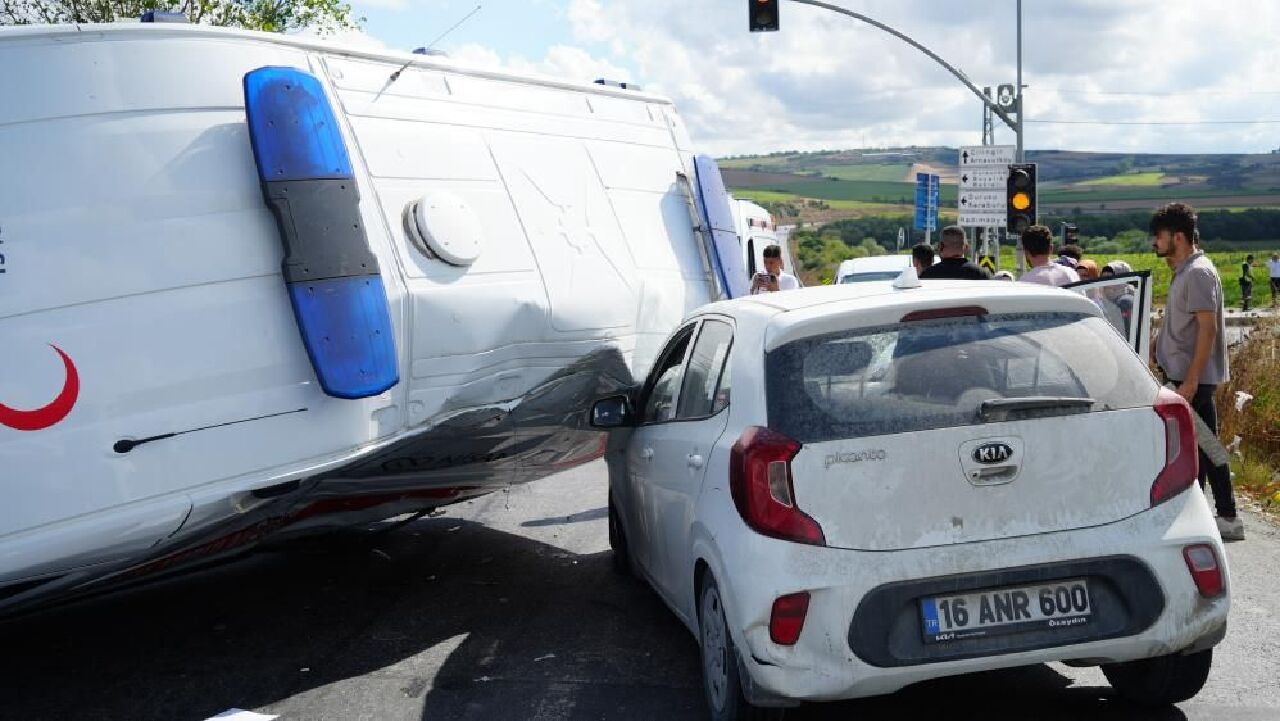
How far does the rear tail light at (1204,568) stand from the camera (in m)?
4.29

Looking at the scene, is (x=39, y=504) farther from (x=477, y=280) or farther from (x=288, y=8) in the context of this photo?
(x=288, y=8)

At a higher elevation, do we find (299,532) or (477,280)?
(477,280)

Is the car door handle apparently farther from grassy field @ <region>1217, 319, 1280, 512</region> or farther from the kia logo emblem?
grassy field @ <region>1217, 319, 1280, 512</region>

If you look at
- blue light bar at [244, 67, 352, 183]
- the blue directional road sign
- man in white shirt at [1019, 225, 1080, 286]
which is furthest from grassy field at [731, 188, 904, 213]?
blue light bar at [244, 67, 352, 183]

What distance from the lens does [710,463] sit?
475 cm

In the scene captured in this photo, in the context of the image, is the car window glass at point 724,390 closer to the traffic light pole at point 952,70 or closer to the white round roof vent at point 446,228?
the white round roof vent at point 446,228

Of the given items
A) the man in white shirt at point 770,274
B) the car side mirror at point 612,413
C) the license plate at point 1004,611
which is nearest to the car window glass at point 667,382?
the car side mirror at point 612,413

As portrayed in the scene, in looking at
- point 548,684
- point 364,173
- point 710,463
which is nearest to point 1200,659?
point 710,463

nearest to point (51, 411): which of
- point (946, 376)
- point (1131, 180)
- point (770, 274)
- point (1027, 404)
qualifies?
point (946, 376)

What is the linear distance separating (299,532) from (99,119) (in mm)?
→ 2554

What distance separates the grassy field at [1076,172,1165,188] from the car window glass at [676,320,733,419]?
136m

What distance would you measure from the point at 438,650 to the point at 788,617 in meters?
2.44

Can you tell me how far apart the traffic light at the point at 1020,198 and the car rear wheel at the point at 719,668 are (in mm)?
14677

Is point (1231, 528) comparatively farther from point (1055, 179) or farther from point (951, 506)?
point (1055, 179)
